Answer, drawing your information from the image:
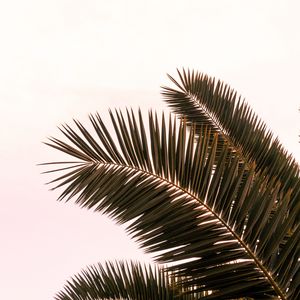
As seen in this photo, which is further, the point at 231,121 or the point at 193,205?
the point at 231,121

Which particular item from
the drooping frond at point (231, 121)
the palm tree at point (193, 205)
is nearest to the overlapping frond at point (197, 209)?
the palm tree at point (193, 205)

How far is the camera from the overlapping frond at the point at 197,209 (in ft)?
7.56

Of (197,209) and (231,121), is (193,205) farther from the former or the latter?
(231,121)

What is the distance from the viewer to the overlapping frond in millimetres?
2305

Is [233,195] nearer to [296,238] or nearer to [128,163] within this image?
[296,238]

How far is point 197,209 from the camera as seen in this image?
7.91ft

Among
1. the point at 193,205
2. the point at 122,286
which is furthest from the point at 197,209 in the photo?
the point at 122,286

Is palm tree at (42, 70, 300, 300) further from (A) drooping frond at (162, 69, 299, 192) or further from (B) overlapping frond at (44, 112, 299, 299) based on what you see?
(A) drooping frond at (162, 69, 299, 192)

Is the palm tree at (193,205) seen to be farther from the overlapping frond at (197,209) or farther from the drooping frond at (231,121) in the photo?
the drooping frond at (231,121)

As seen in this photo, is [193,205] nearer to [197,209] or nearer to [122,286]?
[197,209]

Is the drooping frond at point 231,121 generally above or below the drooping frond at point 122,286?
above

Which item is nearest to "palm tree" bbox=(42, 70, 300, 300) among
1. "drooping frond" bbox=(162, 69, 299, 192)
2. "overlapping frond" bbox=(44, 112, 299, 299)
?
"overlapping frond" bbox=(44, 112, 299, 299)

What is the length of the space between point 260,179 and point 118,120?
2.88ft

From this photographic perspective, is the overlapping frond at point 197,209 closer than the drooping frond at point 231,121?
Yes
